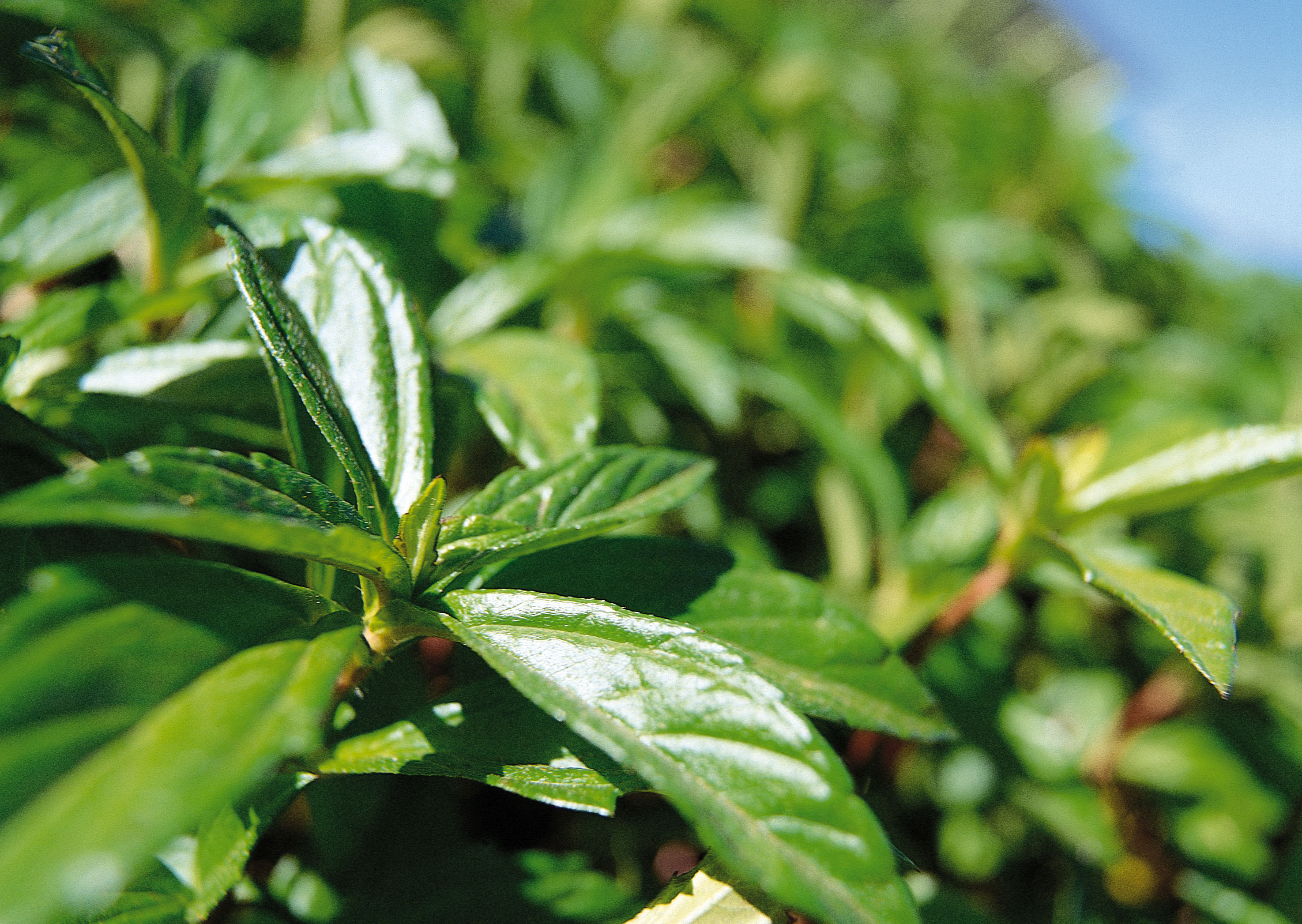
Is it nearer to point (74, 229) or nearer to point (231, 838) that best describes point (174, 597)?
point (231, 838)

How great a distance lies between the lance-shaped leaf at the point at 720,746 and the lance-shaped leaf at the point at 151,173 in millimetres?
480

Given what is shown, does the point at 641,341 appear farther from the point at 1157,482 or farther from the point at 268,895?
the point at 268,895

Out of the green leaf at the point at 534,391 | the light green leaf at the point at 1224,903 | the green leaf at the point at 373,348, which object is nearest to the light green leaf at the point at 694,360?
the green leaf at the point at 534,391

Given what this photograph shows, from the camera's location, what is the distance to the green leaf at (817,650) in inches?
22.0

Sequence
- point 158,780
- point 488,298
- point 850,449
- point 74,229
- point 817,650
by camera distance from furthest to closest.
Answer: point 850,449
point 488,298
point 74,229
point 817,650
point 158,780

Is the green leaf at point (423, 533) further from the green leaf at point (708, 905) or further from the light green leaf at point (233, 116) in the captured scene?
the light green leaf at point (233, 116)

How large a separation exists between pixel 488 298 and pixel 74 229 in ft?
1.36

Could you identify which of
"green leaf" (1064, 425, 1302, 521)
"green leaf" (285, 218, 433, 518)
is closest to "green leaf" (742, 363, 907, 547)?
"green leaf" (1064, 425, 1302, 521)

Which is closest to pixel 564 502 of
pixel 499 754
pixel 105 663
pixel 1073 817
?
pixel 499 754

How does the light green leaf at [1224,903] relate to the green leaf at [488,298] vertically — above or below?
below

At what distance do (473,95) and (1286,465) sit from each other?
A: 1461mm

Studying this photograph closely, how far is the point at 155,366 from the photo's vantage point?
0.66 metres

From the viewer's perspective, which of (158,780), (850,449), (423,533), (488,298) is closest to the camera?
(158,780)

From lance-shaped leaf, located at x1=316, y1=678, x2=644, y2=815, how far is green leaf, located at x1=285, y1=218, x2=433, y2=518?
0.13 m
